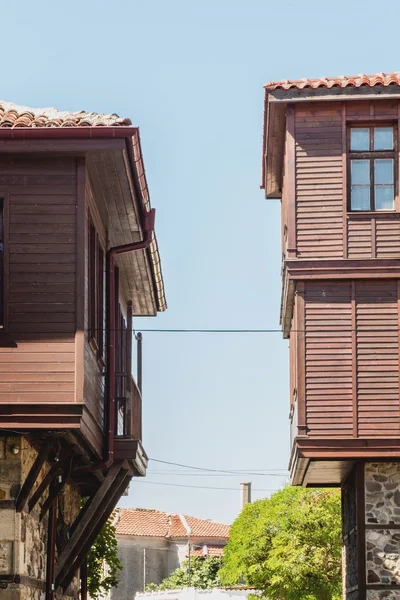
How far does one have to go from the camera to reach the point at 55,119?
1535 centimetres

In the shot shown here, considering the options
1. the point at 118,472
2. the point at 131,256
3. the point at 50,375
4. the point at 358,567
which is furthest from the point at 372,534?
the point at 50,375

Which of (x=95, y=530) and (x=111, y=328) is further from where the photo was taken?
(x=95, y=530)

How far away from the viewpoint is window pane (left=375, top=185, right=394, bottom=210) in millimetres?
20469

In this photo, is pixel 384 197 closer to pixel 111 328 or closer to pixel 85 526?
pixel 111 328

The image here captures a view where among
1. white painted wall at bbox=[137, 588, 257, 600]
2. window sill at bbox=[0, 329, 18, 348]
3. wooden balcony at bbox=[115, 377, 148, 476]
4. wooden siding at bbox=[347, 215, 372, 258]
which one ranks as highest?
wooden siding at bbox=[347, 215, 372, 258]

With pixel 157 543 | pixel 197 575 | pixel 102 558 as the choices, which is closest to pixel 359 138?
pixel 102 558

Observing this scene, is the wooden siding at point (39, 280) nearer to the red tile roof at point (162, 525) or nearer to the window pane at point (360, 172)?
the window pane at point (360, 172)

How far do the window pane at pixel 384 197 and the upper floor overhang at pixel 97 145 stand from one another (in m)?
4.07

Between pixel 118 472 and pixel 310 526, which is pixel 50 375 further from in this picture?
pixel 310 526

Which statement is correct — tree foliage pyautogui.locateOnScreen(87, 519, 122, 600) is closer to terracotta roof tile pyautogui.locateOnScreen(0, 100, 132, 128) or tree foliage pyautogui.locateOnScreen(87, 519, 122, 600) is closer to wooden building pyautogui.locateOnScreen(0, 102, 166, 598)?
wooden building pyautogui.locateOnScreen(0, 102, 166, 598)

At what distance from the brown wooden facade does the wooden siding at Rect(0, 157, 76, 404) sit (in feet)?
18.8

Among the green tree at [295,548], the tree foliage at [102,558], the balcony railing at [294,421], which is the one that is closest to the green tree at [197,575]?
the green tree at [295,548]

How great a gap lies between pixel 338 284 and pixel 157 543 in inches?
2367

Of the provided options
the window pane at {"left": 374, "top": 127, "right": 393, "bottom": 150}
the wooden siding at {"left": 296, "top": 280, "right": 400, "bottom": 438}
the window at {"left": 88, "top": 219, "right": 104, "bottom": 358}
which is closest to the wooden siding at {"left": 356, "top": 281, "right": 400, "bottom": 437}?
the wooden siding at {"left": 296, "top": 280, "right": 400, "bottom": 438}
